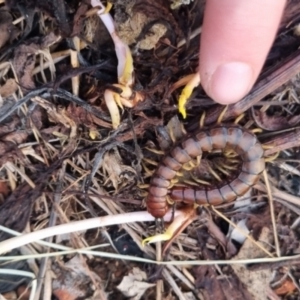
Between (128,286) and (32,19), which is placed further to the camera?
(128,286)

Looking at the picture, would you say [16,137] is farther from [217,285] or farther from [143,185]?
[217,285]

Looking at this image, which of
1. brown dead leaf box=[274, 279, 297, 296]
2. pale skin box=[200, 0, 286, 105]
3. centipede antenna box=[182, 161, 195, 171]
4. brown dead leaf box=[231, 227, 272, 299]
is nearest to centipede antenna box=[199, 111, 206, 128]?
centipede antenna box=[182, 161, 195, 171]

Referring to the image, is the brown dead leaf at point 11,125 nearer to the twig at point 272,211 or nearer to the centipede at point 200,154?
the centipede at point 200,154

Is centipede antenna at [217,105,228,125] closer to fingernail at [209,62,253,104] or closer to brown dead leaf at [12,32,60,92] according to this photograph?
fingernail at [209,62,253,104]

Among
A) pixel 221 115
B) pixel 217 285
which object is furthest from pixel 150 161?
pixel 217 285

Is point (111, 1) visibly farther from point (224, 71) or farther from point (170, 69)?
point (224, 71)

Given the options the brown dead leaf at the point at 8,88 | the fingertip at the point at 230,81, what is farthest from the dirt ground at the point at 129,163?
the fingertip at the point at 230,81

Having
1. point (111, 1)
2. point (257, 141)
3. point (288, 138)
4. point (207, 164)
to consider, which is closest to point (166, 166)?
Result: point (207, 164)

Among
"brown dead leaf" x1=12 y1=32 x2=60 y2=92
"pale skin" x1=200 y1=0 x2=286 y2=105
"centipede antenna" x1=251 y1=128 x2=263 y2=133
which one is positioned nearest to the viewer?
"pale skin" x1=200 y1=0 x2=286 y2=105
